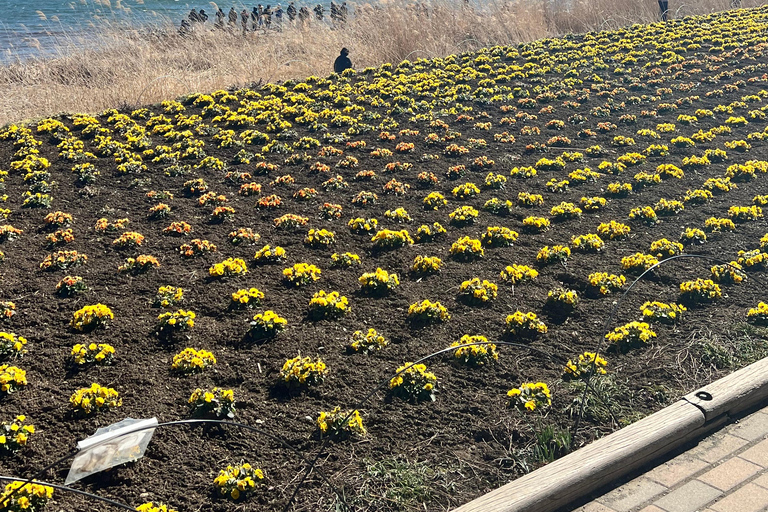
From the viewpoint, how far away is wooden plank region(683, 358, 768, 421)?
4.57m

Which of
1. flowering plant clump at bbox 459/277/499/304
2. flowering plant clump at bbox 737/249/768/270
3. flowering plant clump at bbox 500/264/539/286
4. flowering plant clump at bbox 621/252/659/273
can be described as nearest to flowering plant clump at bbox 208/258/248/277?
flowering plant clump at bbox 459/277/499/304

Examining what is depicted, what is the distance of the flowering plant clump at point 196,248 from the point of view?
269 inches

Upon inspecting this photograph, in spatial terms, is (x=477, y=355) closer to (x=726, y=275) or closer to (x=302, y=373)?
(x=302, y=373)

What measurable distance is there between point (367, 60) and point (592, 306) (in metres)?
12.1

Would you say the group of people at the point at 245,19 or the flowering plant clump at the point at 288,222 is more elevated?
the group of people at the point at 245,19

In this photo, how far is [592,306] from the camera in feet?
Result: 19.9

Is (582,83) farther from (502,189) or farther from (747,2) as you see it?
(747,2)

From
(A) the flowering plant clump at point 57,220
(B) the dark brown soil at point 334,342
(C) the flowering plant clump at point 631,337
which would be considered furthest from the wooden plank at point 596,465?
(A) the flowering plant clump at point 57,220

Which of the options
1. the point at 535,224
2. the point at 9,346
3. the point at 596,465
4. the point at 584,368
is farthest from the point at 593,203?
the point at 9,346

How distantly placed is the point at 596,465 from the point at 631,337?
1.77 m

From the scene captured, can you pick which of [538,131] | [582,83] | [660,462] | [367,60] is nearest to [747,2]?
[582,83]

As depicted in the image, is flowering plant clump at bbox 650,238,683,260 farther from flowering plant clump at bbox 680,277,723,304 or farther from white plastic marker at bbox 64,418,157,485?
white plastic marker at bbox 64,418,157,485

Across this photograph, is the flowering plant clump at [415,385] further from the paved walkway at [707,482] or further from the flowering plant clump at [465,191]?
the flowering plant clump at [465,191]

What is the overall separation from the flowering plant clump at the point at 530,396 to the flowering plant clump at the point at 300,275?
243 centimetres
